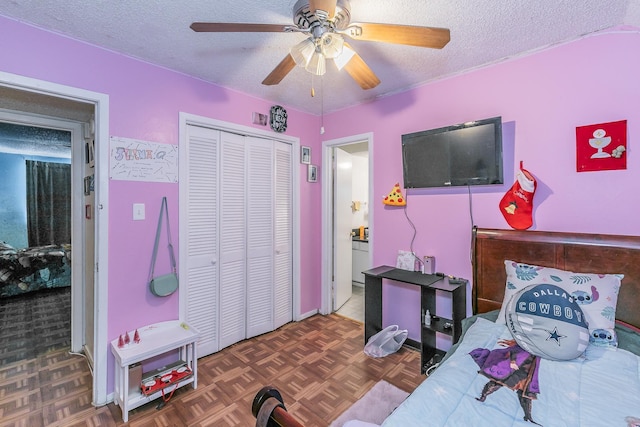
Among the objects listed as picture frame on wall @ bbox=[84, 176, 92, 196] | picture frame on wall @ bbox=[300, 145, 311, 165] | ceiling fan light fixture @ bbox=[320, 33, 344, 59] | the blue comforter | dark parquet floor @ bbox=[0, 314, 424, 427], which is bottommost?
dark parquet floor @ bbox=[0, 314, 424, 427]

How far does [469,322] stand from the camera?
1.97 metres

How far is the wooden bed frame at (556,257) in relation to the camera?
1.64 m

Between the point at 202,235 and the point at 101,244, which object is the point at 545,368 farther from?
the point at 101,244

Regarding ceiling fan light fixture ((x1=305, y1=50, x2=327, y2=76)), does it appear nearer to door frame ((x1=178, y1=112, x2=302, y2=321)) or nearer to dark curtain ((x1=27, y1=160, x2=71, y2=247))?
door frame ((x1=178, y1=112, x2=302, y2=321))

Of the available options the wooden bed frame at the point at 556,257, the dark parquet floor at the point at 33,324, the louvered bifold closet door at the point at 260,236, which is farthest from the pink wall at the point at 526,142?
the dark parquet floor at the point at 33,324

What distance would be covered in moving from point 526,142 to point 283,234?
7.84 ft

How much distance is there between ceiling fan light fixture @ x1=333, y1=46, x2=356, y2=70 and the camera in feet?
5.01

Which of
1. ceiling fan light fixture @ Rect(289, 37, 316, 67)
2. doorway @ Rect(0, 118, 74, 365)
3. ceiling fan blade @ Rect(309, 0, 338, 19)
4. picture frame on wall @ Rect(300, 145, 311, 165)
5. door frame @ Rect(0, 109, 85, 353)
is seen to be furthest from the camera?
doorway @ Rect(0, 118, 74, 365)

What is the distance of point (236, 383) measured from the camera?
2.21 metres

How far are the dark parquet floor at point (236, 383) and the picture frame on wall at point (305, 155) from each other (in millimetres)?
1969

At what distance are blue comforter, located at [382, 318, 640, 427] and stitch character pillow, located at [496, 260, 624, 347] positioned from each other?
0.31 ft

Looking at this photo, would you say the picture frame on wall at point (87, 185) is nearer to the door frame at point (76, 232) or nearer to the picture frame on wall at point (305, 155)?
the door frame at point (76, 232)

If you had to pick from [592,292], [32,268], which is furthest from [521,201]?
[32,268]

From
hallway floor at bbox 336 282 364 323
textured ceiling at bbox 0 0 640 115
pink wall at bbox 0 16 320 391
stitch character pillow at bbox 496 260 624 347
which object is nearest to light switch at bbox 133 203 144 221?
pink wall at bbox 0 16 320 391
